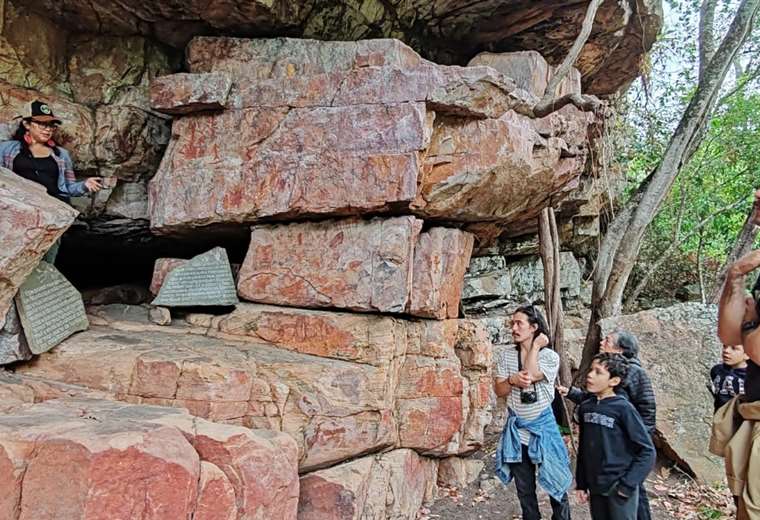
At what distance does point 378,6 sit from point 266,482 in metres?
5.47

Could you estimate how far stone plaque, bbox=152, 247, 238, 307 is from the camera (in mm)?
5395

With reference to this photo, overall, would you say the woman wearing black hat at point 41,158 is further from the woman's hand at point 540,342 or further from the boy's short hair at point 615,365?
the boy's short hair at point 615,365

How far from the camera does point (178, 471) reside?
2.83 metres

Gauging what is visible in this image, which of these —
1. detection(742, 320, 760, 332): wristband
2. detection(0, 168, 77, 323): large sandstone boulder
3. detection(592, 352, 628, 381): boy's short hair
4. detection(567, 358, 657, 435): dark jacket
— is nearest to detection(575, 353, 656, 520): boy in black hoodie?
detection(592, 352, 628, 381): boy's short hair

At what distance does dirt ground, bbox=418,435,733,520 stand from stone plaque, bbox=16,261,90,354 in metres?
3.88

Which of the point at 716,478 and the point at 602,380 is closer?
the point at 602,380

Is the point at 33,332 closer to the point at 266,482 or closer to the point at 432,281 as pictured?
the point at 266,482

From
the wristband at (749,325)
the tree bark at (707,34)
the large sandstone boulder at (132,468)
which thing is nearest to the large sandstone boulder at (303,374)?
the large sandstone boulder at (132,468)

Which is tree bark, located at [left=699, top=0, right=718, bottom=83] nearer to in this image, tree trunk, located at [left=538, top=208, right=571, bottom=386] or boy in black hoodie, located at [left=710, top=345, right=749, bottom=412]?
tree trunk, located at [left=538, top=208, right=571, bottom=386]

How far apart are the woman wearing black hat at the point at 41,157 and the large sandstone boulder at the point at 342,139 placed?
0.89 metres

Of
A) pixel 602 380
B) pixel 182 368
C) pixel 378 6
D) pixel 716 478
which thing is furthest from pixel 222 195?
pixel 716 478

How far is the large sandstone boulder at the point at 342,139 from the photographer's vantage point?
521cm

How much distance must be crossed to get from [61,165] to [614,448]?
222 inches

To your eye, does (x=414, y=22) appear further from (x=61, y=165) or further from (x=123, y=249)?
(x=123, y=249)
